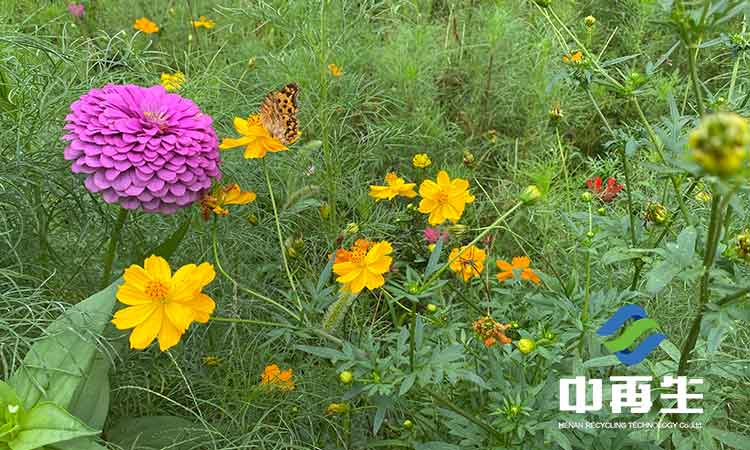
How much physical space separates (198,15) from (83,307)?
166 cm

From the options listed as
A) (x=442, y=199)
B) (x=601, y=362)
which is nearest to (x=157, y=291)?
(x=442, y=199)

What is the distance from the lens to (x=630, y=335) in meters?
0.81

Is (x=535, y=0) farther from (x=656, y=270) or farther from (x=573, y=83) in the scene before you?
(x=656, y=270)

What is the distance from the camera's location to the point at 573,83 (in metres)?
0.96

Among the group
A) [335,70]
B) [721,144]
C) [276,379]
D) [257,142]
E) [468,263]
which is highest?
[721,144]

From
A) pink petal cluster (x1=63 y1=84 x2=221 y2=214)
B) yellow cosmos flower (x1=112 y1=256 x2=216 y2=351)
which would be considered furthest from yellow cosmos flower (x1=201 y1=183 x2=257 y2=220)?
yellow cosmos flower (x1=112 y1=256 x2=216 y2=351)

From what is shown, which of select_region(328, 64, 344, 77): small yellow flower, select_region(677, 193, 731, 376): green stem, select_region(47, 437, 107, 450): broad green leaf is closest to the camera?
select_region(677, 193, 731, 376): green stem

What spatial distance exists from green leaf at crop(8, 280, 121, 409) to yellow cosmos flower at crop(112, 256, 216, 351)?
36 millimetres

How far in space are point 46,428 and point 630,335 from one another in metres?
0.61

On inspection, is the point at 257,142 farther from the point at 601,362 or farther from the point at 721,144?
the point at 721,144

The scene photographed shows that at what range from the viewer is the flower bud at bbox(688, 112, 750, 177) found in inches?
16.4

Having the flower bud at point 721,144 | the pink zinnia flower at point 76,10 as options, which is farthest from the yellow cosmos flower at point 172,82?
the flower bud at point 721,144

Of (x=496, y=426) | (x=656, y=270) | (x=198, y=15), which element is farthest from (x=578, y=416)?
(x=198, y=15)

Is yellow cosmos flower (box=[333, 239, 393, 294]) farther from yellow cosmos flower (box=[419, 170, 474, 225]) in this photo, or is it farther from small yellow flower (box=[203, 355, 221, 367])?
small yellow flower (box=[203, 355, 221, 367])
